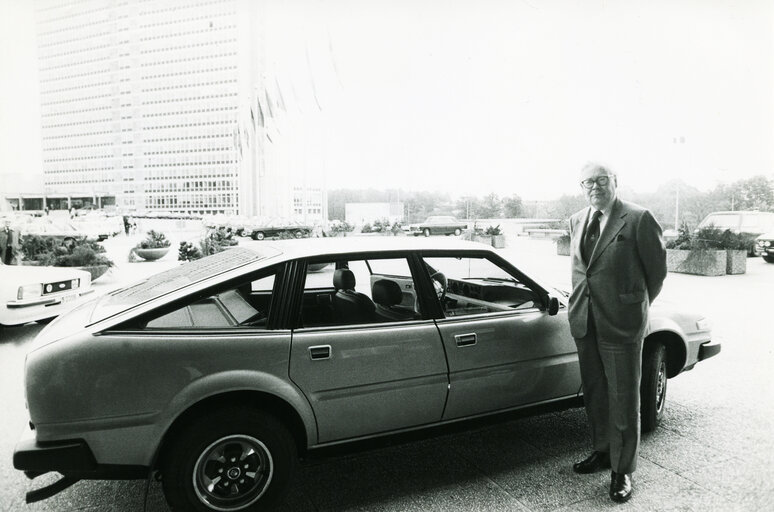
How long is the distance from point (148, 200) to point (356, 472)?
15.7 ft

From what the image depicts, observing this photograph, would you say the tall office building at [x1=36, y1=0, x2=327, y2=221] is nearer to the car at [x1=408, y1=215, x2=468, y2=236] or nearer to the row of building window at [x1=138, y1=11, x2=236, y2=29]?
the row of building window at [x1=138, y1=11, x2=236, y2=29]

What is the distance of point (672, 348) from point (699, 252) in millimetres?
7824

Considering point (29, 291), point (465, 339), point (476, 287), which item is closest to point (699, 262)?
point (476, 287)

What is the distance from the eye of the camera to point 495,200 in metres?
7.95

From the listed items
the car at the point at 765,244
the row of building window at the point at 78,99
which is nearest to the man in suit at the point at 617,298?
the row of building window at the point at 78,99

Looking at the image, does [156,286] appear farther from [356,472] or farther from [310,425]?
[356,472]

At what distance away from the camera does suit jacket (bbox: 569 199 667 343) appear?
2.41m

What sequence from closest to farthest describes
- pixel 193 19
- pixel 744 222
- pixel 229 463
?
pixel 229 463
pixel 193 19
pixel 744 222

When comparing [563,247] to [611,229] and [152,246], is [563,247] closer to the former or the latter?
[152,246]

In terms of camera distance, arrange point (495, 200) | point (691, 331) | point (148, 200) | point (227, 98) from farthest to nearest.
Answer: point (495, 200) → point (227, 98) → point (148, 200) → point (691, 331)

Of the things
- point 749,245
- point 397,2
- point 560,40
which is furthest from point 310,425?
point 749,245

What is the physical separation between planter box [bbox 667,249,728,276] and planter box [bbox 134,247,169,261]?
30.9 feet

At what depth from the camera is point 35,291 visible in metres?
5.00

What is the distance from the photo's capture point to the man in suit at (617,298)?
2424 millimetres
